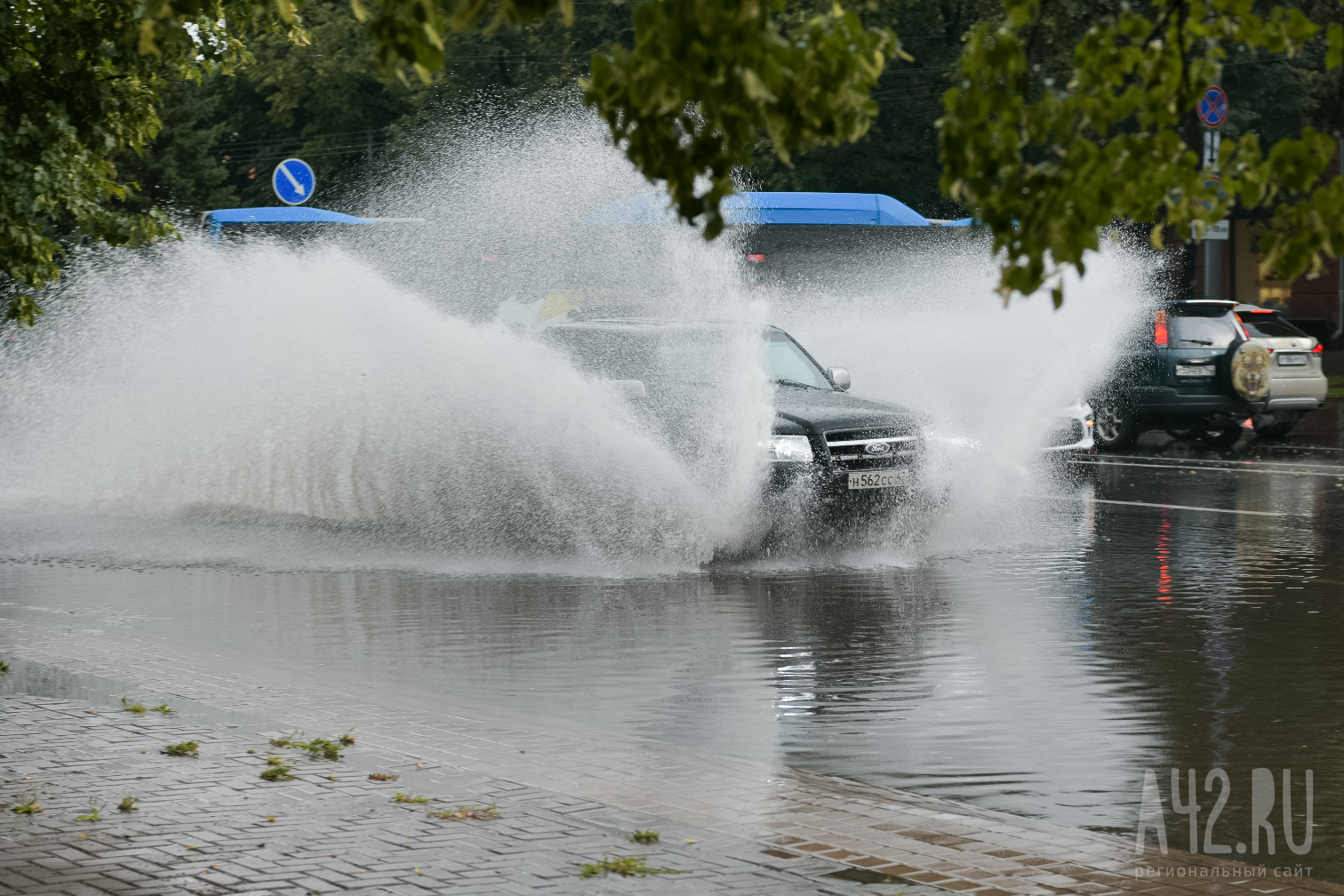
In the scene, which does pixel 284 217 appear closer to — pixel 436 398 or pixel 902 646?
pixel 436 398

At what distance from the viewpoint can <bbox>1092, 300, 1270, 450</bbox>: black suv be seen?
23.1 m

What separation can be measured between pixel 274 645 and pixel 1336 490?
37.5 ft

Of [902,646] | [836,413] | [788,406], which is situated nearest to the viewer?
[902,646]

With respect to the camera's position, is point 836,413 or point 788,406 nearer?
point 836,413

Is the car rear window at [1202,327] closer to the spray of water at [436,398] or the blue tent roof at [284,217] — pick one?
the spray of water at [436,398]

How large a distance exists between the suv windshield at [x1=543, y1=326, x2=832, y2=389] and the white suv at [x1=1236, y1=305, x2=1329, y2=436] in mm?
10885

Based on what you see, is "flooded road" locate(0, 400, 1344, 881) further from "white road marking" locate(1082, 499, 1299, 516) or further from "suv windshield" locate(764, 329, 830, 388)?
"suv windshield" locate(764, 329, 830, 388)

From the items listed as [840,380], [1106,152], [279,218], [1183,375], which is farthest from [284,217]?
[1106,152]

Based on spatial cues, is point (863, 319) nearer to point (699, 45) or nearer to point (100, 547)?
point (100, 547)

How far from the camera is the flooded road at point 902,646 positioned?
6.72 metres

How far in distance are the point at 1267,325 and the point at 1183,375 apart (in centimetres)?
168

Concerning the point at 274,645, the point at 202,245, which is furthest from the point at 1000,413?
the point at 274,645

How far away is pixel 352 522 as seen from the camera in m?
13.8

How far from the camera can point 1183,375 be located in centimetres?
2314
